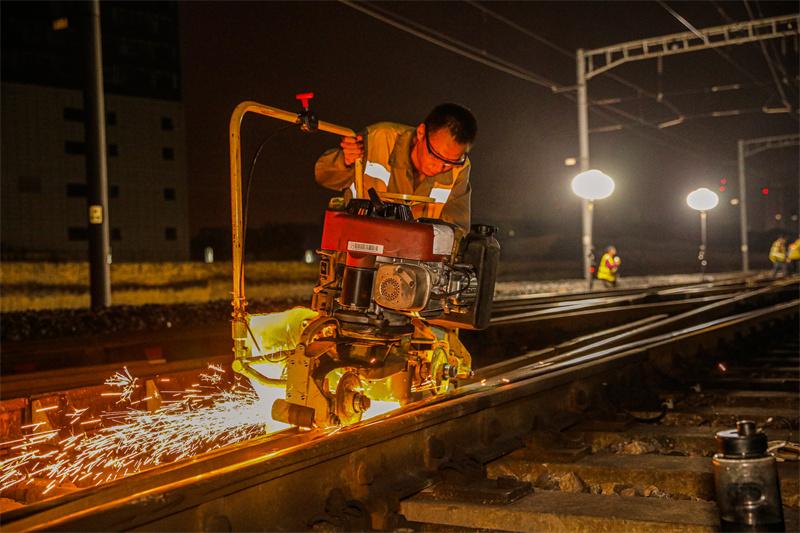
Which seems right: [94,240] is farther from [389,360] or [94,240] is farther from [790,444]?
[790,444]

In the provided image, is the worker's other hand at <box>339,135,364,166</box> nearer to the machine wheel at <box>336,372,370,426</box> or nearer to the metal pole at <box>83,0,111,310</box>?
the machine wheel at <box>336,372,370,426</box>

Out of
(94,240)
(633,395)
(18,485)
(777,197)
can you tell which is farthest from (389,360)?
(777,197)

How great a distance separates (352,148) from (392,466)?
1768 millimetres

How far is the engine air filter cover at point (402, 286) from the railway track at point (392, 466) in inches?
22.1

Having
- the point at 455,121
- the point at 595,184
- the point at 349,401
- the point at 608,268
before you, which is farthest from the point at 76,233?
the point at 349,401

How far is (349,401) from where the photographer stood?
413 cm

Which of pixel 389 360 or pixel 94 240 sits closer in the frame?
pixel 389 360

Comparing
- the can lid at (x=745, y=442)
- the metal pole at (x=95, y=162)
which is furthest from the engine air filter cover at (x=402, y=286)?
the metal pole at (x=95, y=162)

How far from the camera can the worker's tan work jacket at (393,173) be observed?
4586 mm

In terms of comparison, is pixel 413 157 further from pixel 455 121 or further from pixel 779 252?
pixel 779 252

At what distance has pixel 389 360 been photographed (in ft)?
14.0

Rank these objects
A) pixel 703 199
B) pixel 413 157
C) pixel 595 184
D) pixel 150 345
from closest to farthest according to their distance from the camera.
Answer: pixel 413 157
pixel 150 345
pixel 595 184
pixel 703 199

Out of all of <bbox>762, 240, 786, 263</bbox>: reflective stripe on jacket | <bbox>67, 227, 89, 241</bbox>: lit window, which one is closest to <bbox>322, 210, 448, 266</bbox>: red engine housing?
<bbox>762, 240, 786, 263</bbox>: reflective stripe on jacket

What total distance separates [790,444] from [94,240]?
34.1 feet
